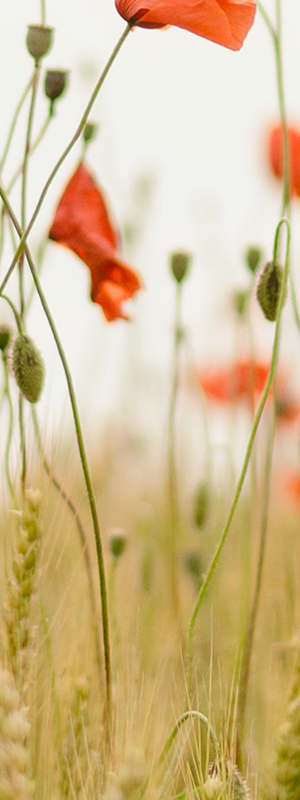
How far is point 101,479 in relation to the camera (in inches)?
65.0

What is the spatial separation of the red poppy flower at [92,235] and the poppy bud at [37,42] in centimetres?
10

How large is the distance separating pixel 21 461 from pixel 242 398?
2.35 feet

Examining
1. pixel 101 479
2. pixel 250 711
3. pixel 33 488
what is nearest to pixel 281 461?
pixel 101 479

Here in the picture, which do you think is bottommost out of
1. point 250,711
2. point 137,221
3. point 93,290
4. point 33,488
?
point 250,711

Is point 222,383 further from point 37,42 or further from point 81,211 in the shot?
point 37,42

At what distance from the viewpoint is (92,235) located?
854 millimetres

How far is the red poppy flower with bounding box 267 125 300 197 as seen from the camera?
1177 mm

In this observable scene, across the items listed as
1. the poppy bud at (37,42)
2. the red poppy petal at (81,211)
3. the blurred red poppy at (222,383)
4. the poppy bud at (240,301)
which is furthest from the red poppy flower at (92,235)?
the blurred red poppy at (222,383)

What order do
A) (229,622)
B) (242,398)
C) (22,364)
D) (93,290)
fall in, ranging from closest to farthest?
(22,364), (93,290), (229,622), (242,398)

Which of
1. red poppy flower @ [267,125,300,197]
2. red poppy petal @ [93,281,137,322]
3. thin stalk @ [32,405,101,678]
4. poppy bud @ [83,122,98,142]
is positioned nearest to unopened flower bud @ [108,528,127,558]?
thin stalk @ [32,405,101,678]

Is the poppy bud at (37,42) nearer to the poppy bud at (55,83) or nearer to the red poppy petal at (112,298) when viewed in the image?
the poppy bud at (55,83)

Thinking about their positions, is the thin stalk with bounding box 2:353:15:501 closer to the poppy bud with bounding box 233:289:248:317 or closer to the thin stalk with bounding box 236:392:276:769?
the thin stalk with bounding box 236:392:276:769

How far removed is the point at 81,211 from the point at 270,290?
18cm

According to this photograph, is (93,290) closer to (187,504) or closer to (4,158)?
(4,158)
